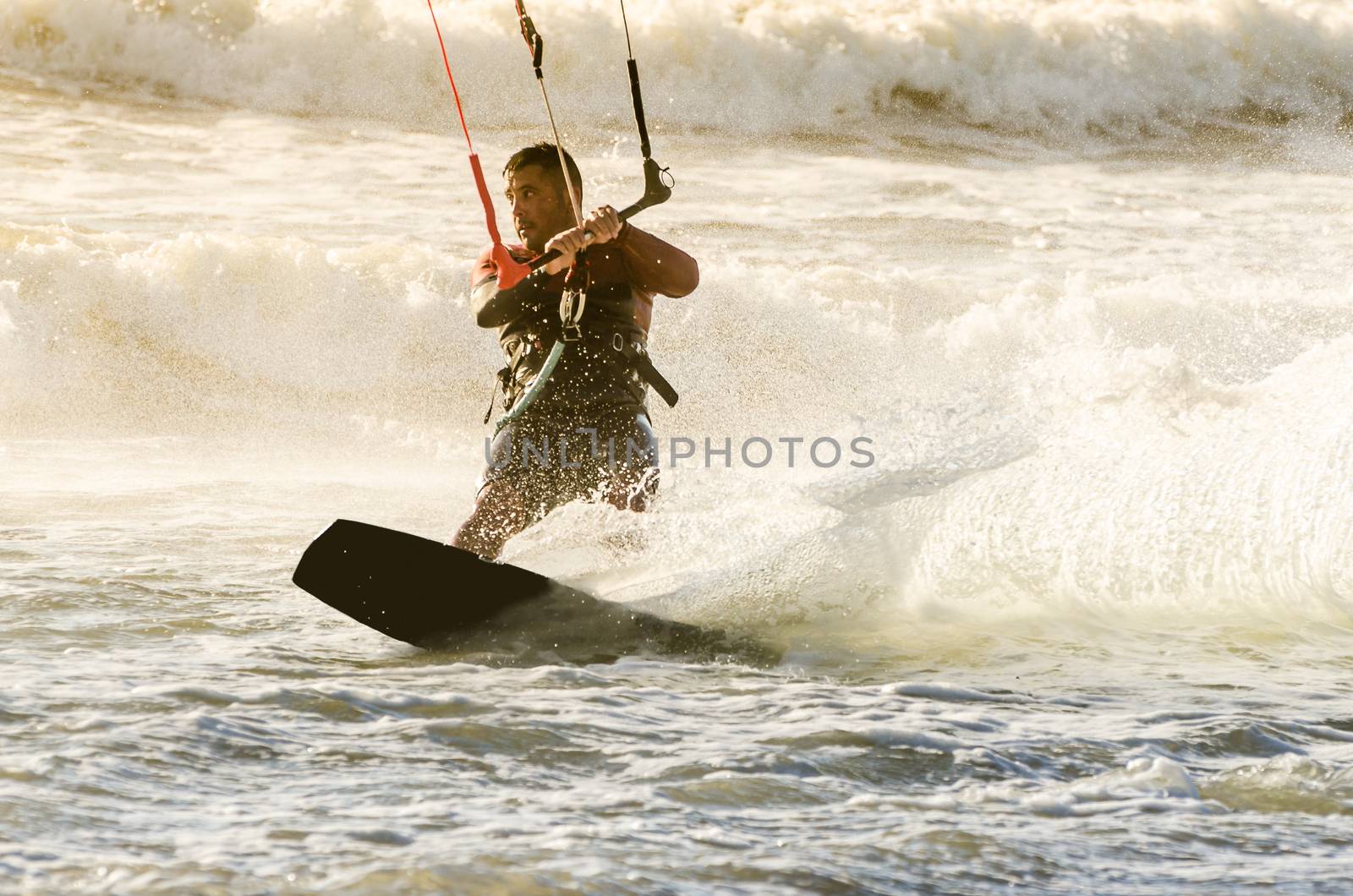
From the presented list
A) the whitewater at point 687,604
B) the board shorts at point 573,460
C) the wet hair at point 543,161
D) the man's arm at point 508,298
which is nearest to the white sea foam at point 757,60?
the whitewater at point 687,604

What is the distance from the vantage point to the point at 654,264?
17.6 feet

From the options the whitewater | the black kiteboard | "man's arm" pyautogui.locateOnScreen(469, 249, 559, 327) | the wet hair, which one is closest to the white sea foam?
the whitewater

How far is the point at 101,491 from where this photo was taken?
29.7ft

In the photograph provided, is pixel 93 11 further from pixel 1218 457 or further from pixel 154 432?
pixel 1218 457

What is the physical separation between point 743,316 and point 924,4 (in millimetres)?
8245

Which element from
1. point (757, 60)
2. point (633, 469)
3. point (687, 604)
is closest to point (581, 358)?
point (633, 469)

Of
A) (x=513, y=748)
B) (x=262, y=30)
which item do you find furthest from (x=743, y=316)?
(x=513, y=748)

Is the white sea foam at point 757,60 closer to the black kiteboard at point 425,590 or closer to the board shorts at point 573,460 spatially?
the board shorts at point 573,460

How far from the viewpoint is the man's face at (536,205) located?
5.45 m

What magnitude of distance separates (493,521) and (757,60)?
18.7m

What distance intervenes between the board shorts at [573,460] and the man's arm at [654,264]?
0.50 m

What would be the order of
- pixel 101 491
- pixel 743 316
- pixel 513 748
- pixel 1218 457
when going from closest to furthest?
pixel 513 748 < pixel 1218 457 < pixel 101 491 < pixel 743 316

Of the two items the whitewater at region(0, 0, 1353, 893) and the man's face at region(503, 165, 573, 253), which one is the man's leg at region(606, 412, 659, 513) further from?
the man's face at region(503, 165, 573, 253)

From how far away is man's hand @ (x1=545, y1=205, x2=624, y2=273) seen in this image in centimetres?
504
